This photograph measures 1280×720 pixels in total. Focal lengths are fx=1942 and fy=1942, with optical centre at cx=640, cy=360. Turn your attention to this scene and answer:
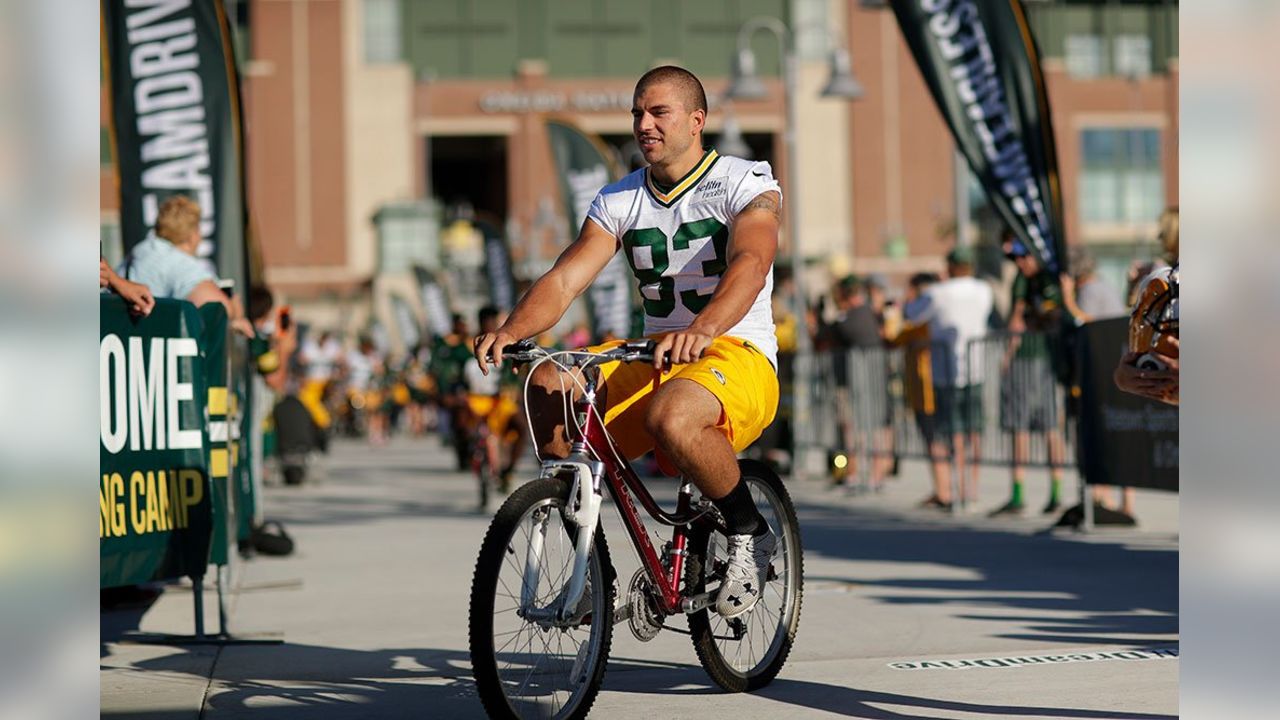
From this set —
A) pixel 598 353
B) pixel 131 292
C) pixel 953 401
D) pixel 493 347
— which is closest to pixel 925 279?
pixel 953 401

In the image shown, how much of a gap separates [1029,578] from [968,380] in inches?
216

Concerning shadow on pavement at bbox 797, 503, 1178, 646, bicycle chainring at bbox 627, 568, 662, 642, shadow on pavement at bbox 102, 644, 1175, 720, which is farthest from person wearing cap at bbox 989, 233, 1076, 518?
bicycle chainring at bbox 627, 568, 662, 642

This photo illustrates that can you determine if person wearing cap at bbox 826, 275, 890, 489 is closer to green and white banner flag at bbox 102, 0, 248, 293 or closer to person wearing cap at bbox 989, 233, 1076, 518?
person wearing cap at bbox 989, 233, 1076, 518

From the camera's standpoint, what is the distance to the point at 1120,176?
250 ft

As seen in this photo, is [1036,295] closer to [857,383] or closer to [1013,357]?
[1013,357]

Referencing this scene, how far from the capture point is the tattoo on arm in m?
5.78

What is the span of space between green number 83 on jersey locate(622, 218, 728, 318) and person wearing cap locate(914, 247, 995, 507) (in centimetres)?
914

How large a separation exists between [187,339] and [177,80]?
12.6 ft

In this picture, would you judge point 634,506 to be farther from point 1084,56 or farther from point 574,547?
point 1084,56

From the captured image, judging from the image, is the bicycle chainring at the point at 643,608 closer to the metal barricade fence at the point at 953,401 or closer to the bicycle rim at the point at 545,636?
the bicycle rim at the point at 545,636

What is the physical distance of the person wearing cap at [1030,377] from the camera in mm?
13578

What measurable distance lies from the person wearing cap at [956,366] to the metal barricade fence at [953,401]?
11 millimetres

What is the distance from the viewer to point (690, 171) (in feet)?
19.5

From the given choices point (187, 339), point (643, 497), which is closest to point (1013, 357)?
point (187, 339)
